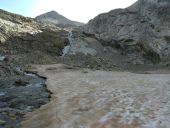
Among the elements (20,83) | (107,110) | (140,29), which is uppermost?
(140,29)

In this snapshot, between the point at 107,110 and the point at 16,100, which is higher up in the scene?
the point at 107,110

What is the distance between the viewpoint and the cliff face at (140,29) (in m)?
60.4

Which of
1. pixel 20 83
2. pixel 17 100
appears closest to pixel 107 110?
pixel 17 100

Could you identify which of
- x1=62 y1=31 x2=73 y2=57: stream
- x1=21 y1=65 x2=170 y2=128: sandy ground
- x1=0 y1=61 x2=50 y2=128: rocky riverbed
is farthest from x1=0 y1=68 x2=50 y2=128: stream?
x1=62 y1=31 x2=73 y2=57: stream

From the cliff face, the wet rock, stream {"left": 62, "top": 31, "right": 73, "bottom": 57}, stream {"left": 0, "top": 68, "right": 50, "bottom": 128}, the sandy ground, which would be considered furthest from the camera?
stream {"left": 62, "top": 31, "right": 73, "bottom": 57}

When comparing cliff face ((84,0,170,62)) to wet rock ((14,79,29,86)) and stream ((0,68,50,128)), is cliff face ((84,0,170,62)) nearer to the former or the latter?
wet rock ((14,79,29,86))

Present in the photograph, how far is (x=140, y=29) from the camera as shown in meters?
67.1

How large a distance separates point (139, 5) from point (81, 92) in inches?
2247

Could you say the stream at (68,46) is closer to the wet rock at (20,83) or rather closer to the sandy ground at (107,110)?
the wet rock at (20,83)

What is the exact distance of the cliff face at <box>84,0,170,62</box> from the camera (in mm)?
60444

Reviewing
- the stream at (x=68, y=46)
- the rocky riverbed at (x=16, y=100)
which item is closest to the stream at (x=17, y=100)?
the rocky riverbed at (x=16, y=100)

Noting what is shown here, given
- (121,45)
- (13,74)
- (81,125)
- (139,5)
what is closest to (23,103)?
(81,125)

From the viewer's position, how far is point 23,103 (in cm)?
1991

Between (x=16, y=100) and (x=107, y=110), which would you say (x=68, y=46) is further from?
(x=107, y=110)
